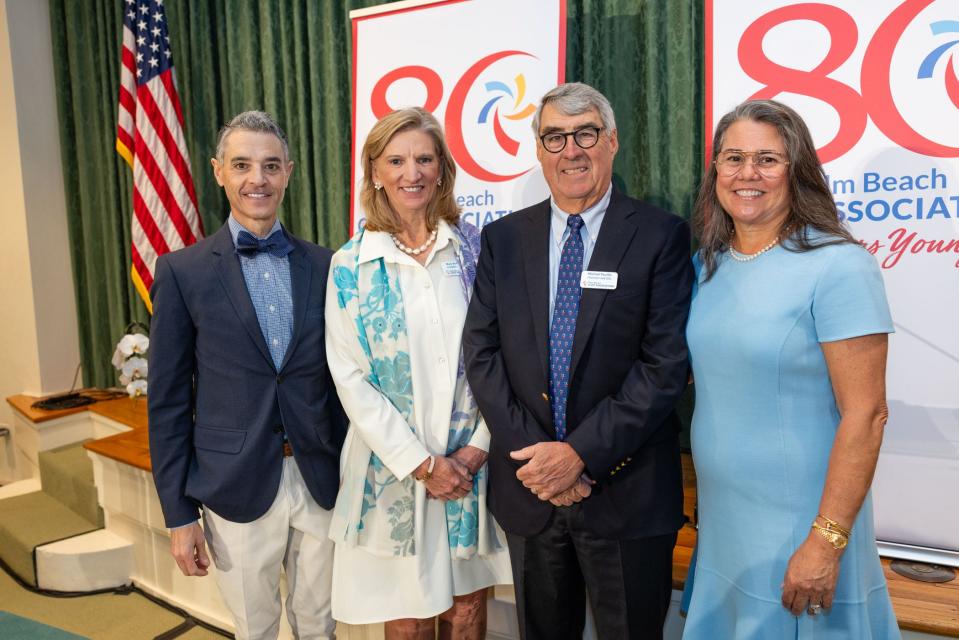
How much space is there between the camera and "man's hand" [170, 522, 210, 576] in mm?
1762

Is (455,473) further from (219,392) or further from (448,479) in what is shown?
(219,392)

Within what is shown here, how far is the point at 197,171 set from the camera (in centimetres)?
413

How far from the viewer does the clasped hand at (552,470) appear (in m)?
1.50

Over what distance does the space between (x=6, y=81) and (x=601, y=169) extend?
15.4ft

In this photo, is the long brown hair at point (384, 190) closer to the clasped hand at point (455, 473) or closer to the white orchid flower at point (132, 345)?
the clasped hand at point (455, 473)

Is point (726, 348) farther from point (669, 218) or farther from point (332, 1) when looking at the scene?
point (332, 1)

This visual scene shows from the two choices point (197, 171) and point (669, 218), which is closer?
point (669, 218)

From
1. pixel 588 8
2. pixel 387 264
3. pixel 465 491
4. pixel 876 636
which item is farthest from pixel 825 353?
pixel 588 8

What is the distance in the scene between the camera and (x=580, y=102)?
156cm

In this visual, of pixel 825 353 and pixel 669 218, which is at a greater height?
pixel 669 218

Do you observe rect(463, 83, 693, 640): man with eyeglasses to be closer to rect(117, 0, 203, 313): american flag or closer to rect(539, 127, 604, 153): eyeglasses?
rect(539, 127, 604, 153): eyeglasses

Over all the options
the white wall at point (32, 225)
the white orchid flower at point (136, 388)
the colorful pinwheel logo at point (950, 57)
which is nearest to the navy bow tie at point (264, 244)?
the colorful pinwheel logo at point (950, 57)

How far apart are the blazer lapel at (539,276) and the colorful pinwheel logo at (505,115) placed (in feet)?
3.17

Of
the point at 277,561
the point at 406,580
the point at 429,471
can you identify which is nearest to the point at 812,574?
the point at 429,471
